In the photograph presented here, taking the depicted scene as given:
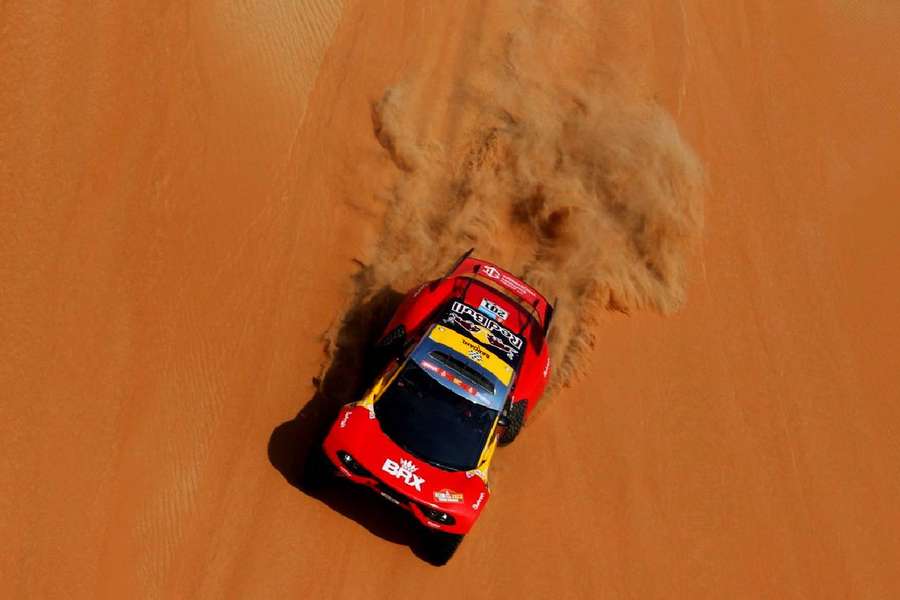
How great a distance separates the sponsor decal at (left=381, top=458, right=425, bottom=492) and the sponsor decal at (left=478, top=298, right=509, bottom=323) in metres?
2.20

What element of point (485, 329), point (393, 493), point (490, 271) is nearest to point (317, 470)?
point (393, 493)

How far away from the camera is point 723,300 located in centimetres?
1266

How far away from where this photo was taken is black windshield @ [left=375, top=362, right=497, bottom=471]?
8.65 meters

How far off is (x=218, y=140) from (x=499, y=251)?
11.5 ft

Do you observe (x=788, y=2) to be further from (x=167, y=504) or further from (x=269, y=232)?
(x=167, y=504)

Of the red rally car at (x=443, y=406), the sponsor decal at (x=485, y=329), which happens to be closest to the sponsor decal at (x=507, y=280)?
the red rally car at (x=443, y=406)

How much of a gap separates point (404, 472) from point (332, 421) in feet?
4.49

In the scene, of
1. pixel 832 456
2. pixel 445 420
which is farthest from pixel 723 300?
pixel 445 420

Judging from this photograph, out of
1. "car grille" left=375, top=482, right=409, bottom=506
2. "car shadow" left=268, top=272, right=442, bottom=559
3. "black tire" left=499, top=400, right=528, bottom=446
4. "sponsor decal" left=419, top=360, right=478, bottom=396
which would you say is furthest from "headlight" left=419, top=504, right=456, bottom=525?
"black tire" left=499, top=400, right=528, bottom=446

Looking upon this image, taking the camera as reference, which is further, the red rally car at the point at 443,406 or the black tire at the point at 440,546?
the black tire at the point at 440,546

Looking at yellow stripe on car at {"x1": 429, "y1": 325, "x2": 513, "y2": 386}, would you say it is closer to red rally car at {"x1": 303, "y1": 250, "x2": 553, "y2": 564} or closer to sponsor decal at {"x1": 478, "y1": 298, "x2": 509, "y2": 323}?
red rally car at {"x1": 303, "y1": 250, "x2": 553, "y2": 564}

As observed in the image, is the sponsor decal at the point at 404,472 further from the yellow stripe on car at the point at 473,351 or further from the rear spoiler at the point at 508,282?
the rear spoiler at the point at 508,282

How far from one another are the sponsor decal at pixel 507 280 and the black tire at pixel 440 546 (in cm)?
291

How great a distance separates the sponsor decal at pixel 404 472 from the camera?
27.4ft
